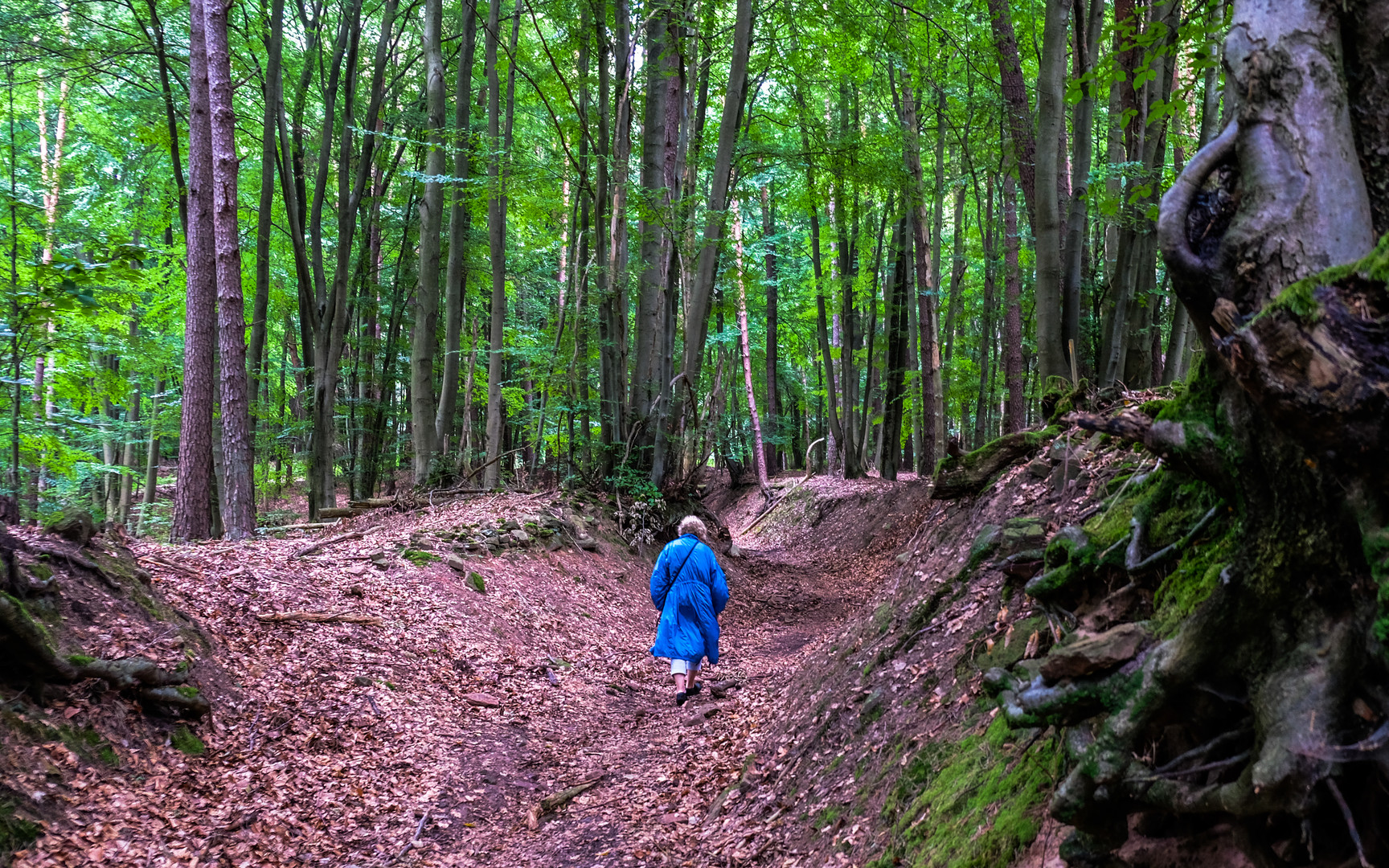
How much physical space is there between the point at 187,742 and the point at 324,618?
6.94 ft

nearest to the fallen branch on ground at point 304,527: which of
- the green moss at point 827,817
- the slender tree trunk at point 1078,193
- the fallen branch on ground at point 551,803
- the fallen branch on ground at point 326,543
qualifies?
the fallen branch on ground at point 326,543

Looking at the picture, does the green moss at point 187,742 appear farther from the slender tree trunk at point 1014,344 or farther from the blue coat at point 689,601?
the slender tree trunk at point 1014,344

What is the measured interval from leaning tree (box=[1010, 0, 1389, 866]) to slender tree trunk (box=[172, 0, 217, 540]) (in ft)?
30.1

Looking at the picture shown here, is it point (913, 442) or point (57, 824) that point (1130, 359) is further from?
point (913, 442)

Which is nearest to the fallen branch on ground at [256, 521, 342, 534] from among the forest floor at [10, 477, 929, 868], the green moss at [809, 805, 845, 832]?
the forest floor at [10, 477, 929, 868]

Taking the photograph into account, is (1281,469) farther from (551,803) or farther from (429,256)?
(429,256)

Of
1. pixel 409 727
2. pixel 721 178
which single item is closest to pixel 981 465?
pixel 409 727

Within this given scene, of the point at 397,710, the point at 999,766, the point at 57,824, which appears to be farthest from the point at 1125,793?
the point at 397,710

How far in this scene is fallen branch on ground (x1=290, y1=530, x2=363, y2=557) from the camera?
7988mm

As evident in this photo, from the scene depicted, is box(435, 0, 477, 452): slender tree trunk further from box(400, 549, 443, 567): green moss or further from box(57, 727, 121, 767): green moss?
box(57, 727, 121, 767): green moss

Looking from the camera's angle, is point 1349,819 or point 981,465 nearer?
point 1349,819

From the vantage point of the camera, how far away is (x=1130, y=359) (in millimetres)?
7570

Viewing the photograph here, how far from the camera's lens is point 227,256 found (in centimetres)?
830

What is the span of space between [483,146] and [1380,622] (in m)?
10.3
